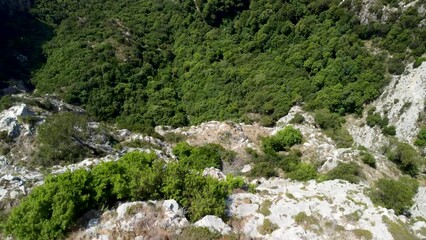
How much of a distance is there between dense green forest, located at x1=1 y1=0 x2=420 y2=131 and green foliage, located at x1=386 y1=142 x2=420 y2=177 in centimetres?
1197

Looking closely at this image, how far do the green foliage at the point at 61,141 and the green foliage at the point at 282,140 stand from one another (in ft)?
72.6

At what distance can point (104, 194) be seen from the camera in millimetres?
23203

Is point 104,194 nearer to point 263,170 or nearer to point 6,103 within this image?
point 263,170

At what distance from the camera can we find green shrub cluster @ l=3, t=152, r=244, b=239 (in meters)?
21.1

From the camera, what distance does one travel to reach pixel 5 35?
76438 mm

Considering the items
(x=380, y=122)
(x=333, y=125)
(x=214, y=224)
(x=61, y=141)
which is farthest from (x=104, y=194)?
(x=380, y=122)

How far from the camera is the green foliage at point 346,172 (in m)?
38.2

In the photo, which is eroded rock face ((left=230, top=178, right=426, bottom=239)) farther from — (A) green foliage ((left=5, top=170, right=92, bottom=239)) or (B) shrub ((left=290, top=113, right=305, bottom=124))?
(B) shrub ((left=290, top=113, right=305, bottom=124))

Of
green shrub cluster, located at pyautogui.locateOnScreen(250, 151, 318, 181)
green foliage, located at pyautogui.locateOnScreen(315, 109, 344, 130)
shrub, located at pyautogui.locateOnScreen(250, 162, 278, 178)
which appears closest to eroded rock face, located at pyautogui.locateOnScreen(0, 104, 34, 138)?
shrub, located at pyautogui.locateOnScreen(250, 162, 278, 178)

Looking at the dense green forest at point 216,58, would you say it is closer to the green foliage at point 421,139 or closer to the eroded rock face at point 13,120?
the green foliage at point 421,139

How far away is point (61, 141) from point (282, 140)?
27164mm

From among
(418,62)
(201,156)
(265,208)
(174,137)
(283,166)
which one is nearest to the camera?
(265,208)

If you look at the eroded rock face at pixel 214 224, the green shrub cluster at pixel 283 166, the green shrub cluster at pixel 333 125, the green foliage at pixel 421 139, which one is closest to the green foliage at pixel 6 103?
the green shrub cluster at pixel 283 166

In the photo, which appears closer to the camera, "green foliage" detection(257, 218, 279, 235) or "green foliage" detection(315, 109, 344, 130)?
"green foliage" detection(257, 218, 279, 235)
